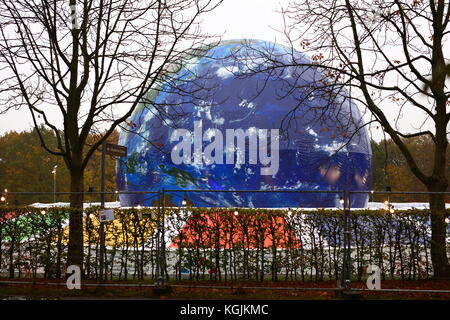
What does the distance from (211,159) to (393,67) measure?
35.1 feet

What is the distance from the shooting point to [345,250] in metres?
8.35

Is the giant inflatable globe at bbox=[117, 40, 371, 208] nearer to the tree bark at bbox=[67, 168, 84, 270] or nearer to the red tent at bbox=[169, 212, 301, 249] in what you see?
the tree bark at bbox=[67, 168, 84, 270]

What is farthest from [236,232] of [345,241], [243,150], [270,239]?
[243,150]

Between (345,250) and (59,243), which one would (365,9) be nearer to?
(345,250)

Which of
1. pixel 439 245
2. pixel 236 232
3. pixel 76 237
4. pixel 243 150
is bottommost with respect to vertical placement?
pixel 439 245

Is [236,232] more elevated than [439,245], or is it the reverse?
[236,232]

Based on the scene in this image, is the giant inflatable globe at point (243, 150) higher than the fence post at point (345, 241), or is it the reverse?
the giant inflatable globe at point (243, 150)

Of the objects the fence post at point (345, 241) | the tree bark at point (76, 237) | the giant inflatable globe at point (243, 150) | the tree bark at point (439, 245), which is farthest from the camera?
the giant inflatable globe at point (243, 150)

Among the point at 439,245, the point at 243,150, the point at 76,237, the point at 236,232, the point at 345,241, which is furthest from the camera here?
the point at 243,150

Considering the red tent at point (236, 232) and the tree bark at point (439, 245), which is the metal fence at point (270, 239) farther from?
the tree bark at point (439, 245)

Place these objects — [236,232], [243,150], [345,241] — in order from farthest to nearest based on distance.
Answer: [243,150], [236,232], [345,241]

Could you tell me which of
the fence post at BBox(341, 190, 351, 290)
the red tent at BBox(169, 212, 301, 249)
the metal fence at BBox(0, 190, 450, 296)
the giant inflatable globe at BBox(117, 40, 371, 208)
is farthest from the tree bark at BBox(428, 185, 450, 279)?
the giant inflatable globe at BBox(117, 40, 371, 208)

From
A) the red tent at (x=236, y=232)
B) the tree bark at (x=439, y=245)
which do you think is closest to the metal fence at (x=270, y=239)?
the red tent at (x=236, y=232)

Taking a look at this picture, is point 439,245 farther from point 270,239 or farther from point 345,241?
point 270,239
